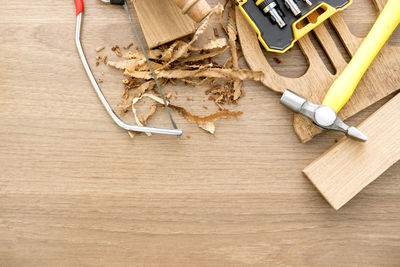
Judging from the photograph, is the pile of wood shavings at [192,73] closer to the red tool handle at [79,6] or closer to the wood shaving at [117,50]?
the wood shaving at [117,50]

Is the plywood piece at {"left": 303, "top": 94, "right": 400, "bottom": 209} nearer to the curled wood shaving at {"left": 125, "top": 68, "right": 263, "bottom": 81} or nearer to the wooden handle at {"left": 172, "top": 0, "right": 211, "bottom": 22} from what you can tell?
the curled wood shaving at {"left": 125, "top": 68, "right": 263, "bottom": 81}

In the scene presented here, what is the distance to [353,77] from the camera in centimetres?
71

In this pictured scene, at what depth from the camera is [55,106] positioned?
30.5 inches

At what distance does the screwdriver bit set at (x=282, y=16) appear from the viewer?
72 cm

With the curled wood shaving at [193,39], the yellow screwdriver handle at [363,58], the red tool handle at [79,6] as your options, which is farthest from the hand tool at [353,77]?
the red tool handle at [79,6]

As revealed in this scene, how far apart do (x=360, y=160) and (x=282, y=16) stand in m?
0.36

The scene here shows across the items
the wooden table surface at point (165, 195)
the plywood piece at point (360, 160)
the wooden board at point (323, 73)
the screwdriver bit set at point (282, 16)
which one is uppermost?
the screwdriver bit set at point (282, 16)

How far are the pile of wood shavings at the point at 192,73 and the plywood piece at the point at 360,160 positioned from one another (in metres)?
0.23

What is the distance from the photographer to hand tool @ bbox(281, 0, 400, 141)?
A: 0.70 meters

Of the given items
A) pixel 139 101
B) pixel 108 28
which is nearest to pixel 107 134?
pixel 139 101

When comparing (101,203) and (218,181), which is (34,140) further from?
(218,181)

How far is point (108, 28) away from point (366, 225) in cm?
→ 76

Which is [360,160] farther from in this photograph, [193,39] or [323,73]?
[193,39]

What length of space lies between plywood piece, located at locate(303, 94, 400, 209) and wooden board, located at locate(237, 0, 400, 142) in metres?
0.04
